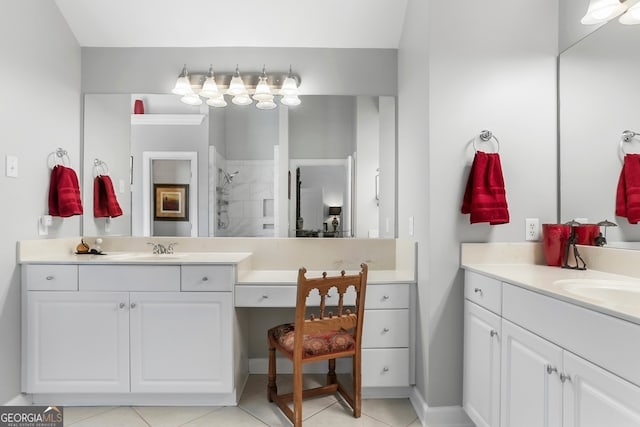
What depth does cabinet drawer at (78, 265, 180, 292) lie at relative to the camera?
86.1 inches

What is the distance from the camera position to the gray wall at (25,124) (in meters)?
2.07

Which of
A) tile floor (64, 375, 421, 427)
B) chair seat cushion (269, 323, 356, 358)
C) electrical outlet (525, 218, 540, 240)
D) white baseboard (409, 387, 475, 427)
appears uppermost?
electrical outlet (525, 218, 540, 240)

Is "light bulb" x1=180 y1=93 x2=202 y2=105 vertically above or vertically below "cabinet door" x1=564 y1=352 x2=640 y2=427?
above

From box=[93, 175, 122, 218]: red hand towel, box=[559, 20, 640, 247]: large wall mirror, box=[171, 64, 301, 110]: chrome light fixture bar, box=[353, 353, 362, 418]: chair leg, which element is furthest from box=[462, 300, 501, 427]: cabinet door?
box=[93, 175, 122, 218]: red hand towel

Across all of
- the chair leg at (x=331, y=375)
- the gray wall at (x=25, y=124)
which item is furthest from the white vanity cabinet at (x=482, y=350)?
the gray wall at (x=25, y=124)

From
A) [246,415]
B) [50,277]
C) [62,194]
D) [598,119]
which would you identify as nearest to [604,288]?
[598,119]

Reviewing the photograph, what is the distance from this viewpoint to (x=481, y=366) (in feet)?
Answer: 5.89

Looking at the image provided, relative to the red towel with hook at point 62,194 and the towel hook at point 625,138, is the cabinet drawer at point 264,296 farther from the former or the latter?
the towel hook at point 625,138

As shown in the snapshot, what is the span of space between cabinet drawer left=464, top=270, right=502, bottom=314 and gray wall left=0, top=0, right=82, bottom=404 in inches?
98.2

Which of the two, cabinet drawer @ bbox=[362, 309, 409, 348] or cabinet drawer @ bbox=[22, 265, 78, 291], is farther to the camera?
cabinet drawer @ bbox=[362, 309, 409, 348]

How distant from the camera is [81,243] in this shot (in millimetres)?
2604

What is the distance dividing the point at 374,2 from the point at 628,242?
197cm

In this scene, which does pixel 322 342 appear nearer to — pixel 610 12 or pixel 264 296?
pixel 264 296

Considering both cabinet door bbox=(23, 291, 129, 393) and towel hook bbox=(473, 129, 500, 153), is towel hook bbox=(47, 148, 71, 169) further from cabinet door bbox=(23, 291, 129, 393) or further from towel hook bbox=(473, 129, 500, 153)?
towel hook bbox=(473, 129, 500, 153)
